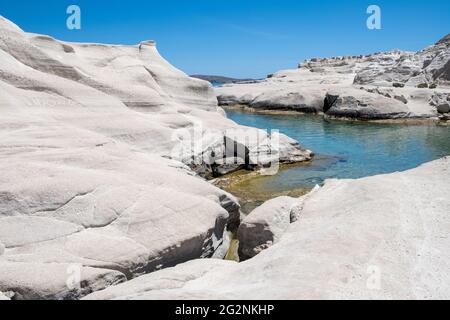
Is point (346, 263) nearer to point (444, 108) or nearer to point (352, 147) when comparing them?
point (352, 147)

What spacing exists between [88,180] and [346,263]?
6062mm

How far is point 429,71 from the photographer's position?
177 ft

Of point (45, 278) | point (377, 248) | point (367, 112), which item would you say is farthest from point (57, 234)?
point (367, 112)

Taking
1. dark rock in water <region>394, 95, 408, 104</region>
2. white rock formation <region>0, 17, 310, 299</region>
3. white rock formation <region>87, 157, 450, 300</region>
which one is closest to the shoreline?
dark rock in water <region>394, 95, 408, 104</region>

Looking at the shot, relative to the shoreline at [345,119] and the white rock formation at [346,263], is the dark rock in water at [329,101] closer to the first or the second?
the shoreline at [345,119]

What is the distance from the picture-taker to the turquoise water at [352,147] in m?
21.1

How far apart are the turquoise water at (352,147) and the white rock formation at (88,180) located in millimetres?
4876

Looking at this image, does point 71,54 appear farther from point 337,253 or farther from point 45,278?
point 337,253

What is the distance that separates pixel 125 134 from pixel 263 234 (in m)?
7.44

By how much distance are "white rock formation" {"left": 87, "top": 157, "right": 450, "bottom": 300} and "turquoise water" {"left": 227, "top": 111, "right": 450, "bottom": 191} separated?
1010 cm

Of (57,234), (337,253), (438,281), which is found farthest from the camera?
(57,234)

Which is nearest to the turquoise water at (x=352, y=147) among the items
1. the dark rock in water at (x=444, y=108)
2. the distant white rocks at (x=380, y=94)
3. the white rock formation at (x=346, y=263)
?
the distant white rocks at (x=380, y=94)

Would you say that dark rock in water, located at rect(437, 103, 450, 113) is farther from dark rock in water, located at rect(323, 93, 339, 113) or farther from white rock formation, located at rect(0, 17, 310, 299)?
white rock formation, located at rect(0, 17, 310, 299)

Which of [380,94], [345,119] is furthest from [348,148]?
[380,94]
